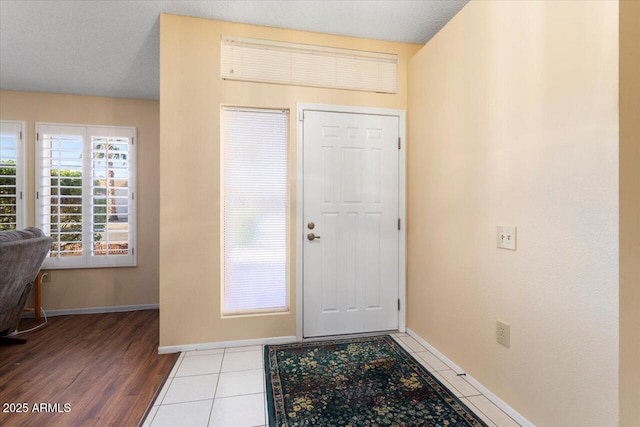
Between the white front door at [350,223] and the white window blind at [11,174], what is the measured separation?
10.8 feet

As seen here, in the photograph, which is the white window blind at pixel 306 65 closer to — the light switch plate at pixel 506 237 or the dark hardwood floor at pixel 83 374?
the light switch plate at pixel 506 237

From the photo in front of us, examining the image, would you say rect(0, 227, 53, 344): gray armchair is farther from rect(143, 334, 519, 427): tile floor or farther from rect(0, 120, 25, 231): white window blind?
rect(143, 334, 519, 427): tile floor

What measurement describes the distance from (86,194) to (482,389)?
167 inches

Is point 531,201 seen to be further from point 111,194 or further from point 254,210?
point 111,194

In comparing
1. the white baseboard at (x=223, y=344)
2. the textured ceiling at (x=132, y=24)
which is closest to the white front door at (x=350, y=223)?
the white baseboard at (x=223, y=344)

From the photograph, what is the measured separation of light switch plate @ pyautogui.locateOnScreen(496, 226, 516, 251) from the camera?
1.70m

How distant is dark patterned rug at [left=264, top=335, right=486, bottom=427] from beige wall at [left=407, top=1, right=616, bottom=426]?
326 millimetres

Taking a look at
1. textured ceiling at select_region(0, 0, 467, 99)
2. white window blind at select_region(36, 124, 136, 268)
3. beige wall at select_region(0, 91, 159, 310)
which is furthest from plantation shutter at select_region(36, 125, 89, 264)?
textured ceiling at select_region(0, 0, 467, 99)

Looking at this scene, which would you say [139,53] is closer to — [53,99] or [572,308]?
[53,99]

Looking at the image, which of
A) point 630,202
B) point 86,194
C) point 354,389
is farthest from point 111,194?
point 630,202

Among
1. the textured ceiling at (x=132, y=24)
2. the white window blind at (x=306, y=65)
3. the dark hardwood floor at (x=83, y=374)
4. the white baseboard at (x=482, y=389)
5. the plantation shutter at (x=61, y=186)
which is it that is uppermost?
the textured ceiling at (x=132, y=24)

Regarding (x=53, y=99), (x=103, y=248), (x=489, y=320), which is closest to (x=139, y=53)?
(x=53, y=99)

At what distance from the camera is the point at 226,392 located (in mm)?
1929

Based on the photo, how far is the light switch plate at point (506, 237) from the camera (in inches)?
67.0
